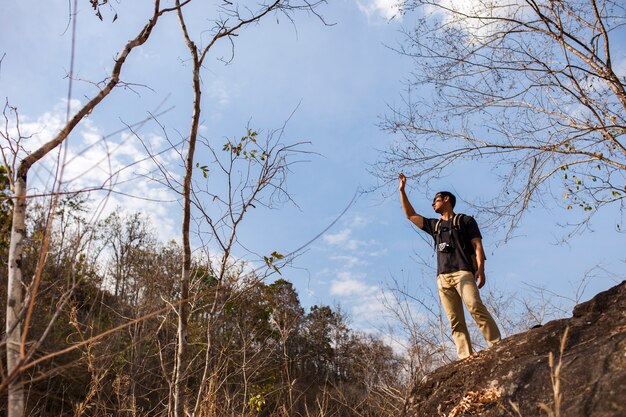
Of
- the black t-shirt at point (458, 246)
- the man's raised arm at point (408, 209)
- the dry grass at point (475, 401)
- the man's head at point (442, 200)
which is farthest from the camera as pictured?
the man's raised arm at point (408, 209)

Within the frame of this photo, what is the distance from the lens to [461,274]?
445 centimetres

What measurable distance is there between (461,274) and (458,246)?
0.26 m

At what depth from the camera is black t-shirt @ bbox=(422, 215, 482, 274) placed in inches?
177

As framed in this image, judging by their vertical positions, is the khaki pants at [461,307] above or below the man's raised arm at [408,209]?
below

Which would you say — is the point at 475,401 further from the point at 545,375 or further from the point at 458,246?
the point at 458,246

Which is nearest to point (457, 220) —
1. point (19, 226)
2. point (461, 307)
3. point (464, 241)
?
point (464, 241)

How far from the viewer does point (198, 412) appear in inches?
187

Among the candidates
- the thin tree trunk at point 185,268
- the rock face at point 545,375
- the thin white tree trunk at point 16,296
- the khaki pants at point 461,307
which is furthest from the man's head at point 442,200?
the thin white tree trunk at point 16,296

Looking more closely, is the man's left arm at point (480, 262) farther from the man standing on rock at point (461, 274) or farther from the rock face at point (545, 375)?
the rock face at point (545, 375)

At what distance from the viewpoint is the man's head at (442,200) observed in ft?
15.9

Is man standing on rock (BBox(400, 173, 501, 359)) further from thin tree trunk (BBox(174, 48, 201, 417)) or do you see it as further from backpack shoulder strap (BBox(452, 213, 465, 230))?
thin tree trunk (BBox(174, 48, 201, 417))

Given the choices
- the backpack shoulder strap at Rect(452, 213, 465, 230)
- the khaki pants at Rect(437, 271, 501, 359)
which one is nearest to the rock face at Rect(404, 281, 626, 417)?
the khaki pants at Rect(437, 271, 501, 359)

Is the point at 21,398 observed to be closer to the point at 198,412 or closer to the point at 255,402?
the point at 198,412

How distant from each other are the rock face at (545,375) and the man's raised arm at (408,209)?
135 cm
